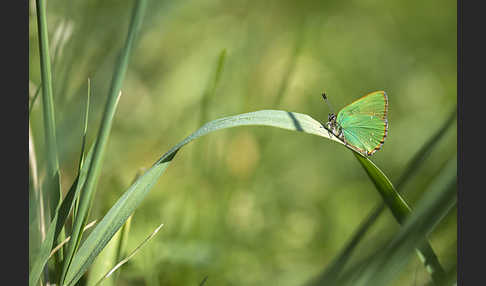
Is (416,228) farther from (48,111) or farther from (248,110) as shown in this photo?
(248,110)

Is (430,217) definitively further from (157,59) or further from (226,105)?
(157,59)

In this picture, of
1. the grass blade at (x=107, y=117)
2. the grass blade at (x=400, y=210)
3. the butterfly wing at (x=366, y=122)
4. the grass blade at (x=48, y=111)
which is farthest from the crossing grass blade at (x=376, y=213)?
the grass blade at (x=48, y=111)

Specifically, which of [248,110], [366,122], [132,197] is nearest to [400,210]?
[366,122]

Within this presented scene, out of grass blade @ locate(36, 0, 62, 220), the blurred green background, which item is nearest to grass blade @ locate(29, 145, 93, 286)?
grass blade @ locate(36, 0, 62, 220)

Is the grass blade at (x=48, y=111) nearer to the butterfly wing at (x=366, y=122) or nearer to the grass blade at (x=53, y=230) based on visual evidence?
the grass blade at (x=53, y=230)

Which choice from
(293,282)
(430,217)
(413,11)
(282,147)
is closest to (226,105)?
(282,147)

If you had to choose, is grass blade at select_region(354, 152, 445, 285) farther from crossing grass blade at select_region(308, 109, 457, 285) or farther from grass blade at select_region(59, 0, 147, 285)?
grass blade at select_region(59, 0, 147, 285)

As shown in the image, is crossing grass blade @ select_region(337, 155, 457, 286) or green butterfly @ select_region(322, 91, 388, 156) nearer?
crossing grass blade @ select_region(337, 155, 457, 286)
